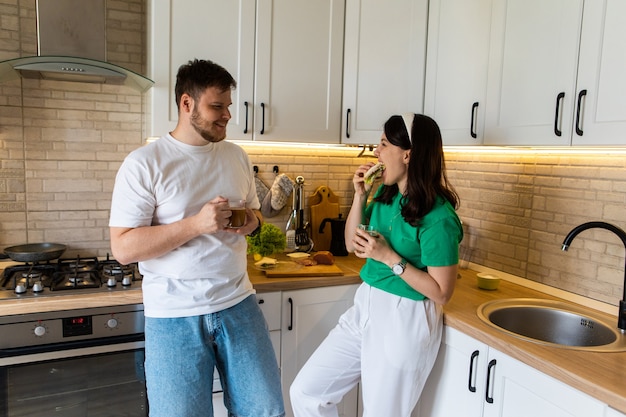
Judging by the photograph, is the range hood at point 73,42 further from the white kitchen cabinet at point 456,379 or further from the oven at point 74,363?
the white kitchen cabinet at point 456,379

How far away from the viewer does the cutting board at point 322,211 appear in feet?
9.28

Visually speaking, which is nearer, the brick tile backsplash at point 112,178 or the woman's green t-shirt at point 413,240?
the woman's green t-shirt at point 413,240

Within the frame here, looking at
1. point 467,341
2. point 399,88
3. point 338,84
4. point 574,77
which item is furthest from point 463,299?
point 338,84

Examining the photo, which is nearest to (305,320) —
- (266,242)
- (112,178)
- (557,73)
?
(266,242)

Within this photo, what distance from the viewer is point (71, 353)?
1828 millimetres

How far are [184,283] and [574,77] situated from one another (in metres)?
1.48

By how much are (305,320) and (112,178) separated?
118 cm

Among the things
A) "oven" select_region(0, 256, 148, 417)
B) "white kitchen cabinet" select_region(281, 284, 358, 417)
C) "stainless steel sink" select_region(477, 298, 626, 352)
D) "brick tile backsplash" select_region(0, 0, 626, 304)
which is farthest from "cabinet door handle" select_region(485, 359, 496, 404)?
"oven" select_region(0, 256, 148, 417)

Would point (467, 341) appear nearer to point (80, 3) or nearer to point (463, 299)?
point (463, 299)

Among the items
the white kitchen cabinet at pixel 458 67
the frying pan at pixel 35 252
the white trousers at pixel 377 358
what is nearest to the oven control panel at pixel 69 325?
the frying pan at pixel 35 252

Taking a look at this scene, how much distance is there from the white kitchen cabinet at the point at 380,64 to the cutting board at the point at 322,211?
0.43m

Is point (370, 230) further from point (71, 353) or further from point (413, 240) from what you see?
point (71, 353)

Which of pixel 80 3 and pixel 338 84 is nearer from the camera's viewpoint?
pixel 80 3

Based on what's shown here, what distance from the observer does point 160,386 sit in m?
1.58
